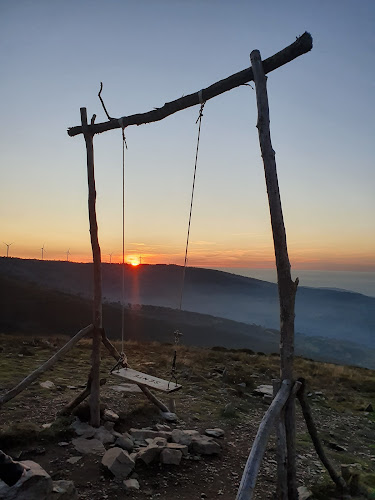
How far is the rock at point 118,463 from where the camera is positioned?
219 inches

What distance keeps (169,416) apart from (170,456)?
7.02ft

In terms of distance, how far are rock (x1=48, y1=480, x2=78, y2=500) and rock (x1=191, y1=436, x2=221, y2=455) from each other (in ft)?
7.98

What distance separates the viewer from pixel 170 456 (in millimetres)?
5984

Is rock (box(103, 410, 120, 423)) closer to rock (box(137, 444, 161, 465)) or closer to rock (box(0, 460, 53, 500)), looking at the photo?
rock (box(137, 444, 161, 465))

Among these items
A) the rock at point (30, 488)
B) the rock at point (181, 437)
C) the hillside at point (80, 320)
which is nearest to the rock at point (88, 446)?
the rock at point (181, 437)

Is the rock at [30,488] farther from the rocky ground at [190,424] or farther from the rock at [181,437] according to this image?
the rock at [181,437]

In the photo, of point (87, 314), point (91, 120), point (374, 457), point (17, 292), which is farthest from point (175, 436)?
point (17, 292)

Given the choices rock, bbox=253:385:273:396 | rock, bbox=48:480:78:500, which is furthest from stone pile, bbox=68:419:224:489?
rock, bbox=253:385:273:396

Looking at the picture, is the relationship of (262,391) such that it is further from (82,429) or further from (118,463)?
(118,463)

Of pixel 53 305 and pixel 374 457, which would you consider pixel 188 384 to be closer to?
pixel 374 457

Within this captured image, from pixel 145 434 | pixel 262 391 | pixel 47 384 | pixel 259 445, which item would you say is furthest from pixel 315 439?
pixel 47 384

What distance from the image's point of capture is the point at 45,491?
4.22m

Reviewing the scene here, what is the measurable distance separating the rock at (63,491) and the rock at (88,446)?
151 cm

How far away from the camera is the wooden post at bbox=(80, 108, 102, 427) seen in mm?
7027
